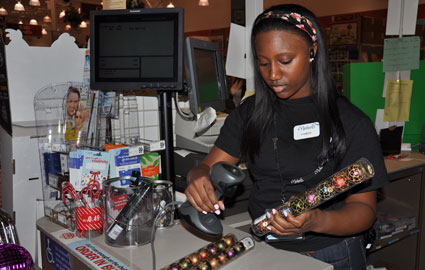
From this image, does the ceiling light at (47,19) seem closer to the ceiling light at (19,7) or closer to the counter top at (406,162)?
the ceiling light at (19,7)

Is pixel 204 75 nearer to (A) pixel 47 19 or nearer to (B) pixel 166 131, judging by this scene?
(B) pixel 166 131

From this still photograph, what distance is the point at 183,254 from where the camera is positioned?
4.29 feet

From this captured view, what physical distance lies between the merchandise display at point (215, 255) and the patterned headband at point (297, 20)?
703 mm

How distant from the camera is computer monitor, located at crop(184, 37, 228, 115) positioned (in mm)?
1640

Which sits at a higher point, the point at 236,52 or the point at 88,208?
the point at 236,52

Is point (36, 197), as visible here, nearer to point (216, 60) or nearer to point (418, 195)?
point (216, 60)

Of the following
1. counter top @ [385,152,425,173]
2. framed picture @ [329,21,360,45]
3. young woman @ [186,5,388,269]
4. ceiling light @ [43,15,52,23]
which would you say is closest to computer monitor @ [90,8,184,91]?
young woman @ [186,5,388,269]

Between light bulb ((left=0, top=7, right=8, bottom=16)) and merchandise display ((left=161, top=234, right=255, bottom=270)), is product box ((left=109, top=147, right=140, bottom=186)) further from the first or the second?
light bulb ((left=0, top=7, right=8, bottom=16))

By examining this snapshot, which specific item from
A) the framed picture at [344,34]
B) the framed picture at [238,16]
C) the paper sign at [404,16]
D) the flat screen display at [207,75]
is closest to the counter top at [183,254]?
the flat screen display at [207,75]

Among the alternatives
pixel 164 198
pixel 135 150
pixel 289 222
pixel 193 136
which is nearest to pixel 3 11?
pixel 193 136

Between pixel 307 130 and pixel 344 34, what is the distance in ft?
16.8

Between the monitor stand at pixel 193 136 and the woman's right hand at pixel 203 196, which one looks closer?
the woman's right hand at pixel 203 196

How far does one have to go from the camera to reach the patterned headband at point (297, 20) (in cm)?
124

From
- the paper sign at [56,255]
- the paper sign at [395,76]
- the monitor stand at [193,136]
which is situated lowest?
the paper sign at [56,255]
